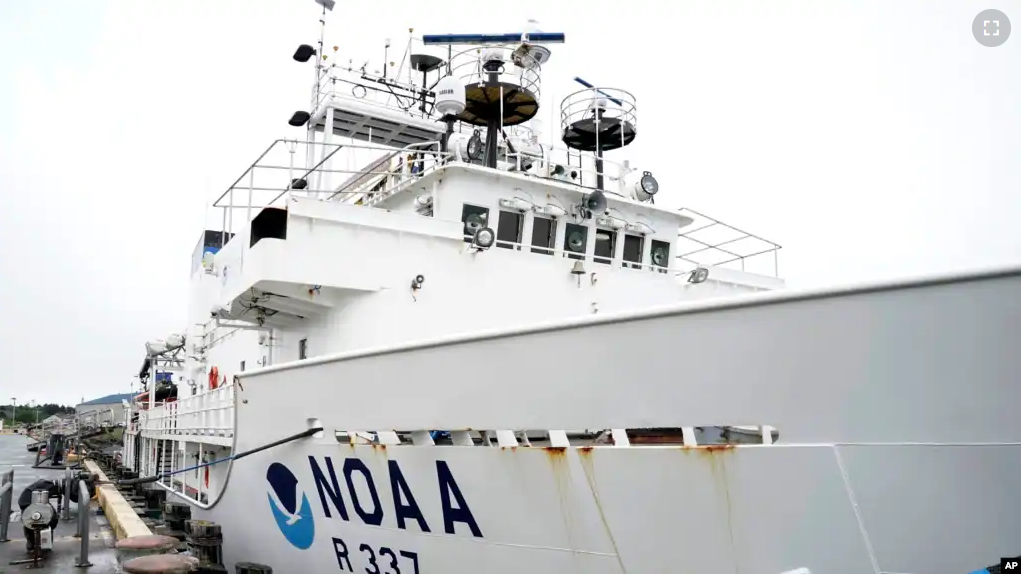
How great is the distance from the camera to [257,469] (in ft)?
24.8

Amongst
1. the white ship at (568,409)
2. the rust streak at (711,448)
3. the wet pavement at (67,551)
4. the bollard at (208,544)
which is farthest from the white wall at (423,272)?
the rust streak at (711,448)

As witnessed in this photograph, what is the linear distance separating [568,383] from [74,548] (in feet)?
27.5

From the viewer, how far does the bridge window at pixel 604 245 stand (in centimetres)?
1090

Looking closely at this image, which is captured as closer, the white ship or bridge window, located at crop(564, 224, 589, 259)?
the white ship

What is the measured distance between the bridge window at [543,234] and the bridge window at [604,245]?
0.76 meters

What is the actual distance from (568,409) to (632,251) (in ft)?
23.3

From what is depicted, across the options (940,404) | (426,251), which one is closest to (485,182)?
(426,251)

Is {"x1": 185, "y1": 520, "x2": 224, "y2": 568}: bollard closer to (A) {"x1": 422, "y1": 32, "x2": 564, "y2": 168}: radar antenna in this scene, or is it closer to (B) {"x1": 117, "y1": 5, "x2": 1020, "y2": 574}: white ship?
(B) {"x1": 117, "y1": 5, "x2": 1020, "y2": 574}: white ship

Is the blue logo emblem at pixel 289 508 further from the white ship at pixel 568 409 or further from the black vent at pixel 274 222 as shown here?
the black vent at pixel 274 222

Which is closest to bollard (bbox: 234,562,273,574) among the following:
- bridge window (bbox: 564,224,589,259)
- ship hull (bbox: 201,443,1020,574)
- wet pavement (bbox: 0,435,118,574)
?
ship hull (bbox: 201,443,1020,574)

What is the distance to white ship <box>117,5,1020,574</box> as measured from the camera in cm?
330

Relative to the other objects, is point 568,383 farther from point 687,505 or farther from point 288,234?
point 288,234

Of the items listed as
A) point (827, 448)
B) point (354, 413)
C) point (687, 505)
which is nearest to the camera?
point (827, 448)

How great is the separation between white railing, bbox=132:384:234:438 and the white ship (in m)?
0.11
